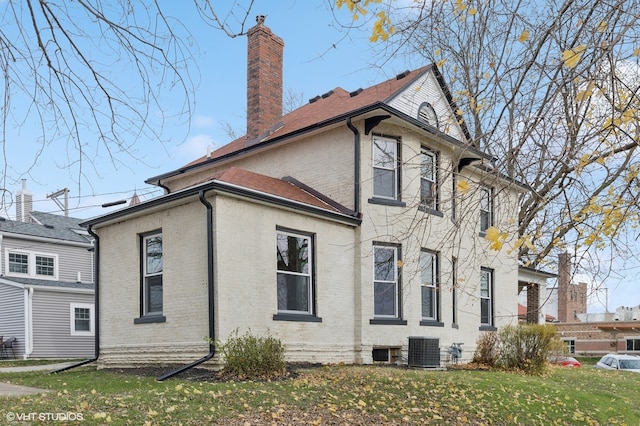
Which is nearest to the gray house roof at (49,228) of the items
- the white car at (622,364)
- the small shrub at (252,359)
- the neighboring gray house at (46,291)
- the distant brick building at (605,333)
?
the neighboring gray house at (46,291)

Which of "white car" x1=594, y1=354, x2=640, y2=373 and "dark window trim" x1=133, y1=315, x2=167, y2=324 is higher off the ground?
"dark window trim" x1=133, y1=315, x2=167, y2=324

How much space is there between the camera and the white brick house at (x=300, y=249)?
1167 cm

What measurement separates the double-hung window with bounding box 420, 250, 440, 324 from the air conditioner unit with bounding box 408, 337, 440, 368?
177 cm

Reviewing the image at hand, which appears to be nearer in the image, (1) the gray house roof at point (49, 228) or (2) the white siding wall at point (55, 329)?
(2) the white siding wall at point (55, 329)

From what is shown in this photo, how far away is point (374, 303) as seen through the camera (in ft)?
47.6

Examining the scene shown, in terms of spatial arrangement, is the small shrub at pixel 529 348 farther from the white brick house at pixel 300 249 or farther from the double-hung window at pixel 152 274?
the double-hung window at pixel 152 274

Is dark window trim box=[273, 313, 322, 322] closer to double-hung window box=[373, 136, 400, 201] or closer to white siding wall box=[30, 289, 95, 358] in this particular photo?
double-hung window box=[373, 136, 400, 201]

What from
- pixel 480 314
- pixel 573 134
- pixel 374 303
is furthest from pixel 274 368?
pixel 480 314

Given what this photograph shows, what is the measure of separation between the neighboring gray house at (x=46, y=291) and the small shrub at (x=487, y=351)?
56.7 ft

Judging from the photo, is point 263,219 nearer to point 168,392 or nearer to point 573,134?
point 168,392

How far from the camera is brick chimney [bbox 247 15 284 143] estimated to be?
17.4 m

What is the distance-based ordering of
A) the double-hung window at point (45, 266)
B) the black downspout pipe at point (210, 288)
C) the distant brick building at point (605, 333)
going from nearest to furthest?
the black downspout pipe at point (210, 288) < the double-hung window at point (45, 266) < the distant brick building at point (605, 333)

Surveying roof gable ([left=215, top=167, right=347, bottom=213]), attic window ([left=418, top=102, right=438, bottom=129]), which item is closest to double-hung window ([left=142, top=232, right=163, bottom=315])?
roof gable ([left=215, top=167, right=347, bottom=213])

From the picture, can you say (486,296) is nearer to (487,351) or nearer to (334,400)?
(487,351)
